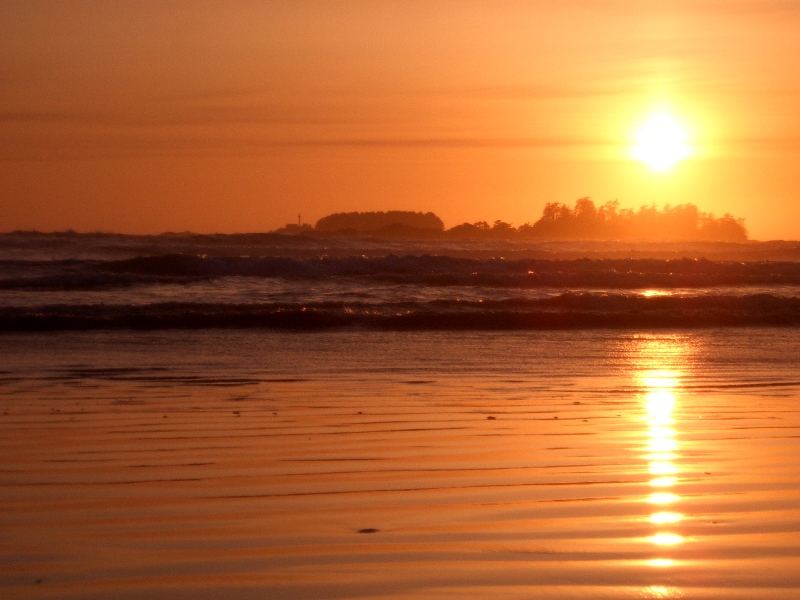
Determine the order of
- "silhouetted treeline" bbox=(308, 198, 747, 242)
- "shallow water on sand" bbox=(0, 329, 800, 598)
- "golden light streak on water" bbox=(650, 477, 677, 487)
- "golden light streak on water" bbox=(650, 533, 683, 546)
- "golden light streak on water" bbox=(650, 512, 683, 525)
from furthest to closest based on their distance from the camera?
"silhouetted treeline" bbox=(308, 198, 747, 242) → "golden light streak on water" bbox=(650, 477, 677, 487) → "golden light streak on water" bbox=(650, 512, 683, 525) → "golden light streak on water" bbox=(650, 533, 683, 546) → "shallow water on sand" bbox=(0, 329, 800, 598)

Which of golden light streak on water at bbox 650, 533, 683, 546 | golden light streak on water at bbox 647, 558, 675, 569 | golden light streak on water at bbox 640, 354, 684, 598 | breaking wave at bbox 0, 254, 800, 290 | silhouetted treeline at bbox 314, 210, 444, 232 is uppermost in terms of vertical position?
silhouetted treeline at bbox 314, 210, 444, 232

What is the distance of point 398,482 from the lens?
11.5 ft

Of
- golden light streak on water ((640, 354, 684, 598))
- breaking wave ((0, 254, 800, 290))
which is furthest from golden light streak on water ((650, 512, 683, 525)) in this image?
breaking wave ((0, 254, 800, 290))

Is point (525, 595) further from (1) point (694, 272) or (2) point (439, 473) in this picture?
(1) point (694, 272)

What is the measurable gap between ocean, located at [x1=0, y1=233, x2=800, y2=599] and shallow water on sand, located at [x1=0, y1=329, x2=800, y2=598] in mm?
12

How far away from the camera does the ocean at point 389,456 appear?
2.48 metres

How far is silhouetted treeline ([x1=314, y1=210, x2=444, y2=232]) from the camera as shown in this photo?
127 feet

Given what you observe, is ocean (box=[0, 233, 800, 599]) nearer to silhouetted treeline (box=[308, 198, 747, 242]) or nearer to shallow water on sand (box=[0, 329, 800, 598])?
shallow water on sand (box=[0, 329, 800, 598])

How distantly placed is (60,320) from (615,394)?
6.69m

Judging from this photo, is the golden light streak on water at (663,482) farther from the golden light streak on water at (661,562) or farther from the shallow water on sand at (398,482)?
the golden light streak on water at (661,562)

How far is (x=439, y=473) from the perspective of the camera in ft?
12.0

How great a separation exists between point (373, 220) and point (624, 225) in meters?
11.3

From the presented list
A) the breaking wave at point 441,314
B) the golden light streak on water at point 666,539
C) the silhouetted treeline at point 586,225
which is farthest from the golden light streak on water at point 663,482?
the silhouetted treeline at point 586,225

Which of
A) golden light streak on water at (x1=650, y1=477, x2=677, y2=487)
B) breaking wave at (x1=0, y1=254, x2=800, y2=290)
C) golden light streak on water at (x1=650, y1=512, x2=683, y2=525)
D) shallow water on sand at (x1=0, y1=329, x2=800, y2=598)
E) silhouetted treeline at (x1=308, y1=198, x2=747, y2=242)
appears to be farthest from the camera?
silhouetted treeline at (x1=308, y1=198, x2=747, y2=242)
